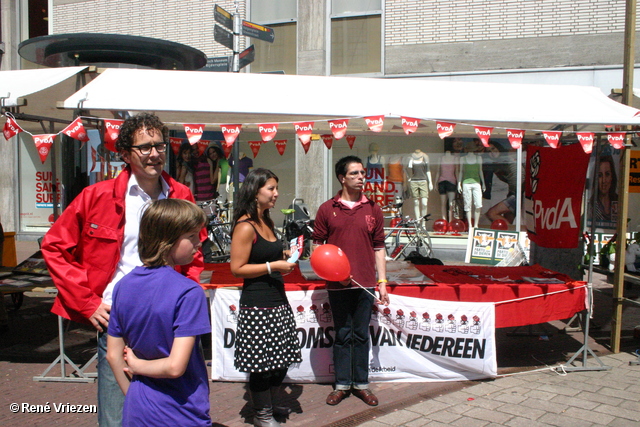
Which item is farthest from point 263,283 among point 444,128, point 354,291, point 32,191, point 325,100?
point 32,191

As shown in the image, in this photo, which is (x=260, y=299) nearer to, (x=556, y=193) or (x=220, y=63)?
(x=556, y=193)

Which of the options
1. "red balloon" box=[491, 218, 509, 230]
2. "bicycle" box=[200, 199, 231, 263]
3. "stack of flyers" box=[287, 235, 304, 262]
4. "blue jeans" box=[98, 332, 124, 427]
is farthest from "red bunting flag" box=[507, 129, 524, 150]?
"red balloon" box=[491, 218, 509, 230]

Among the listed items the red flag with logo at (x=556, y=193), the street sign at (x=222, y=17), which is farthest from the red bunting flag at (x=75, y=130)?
the street sign at (x=222, y=17)

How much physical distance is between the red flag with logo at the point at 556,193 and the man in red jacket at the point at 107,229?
438cm

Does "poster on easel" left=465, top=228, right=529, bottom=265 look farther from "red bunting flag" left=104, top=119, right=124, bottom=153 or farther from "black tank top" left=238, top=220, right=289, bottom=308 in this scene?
"red bunting flag" left=104, top=119, right=124, bottom=153

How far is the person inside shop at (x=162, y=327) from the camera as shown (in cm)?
205

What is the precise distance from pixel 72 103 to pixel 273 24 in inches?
374

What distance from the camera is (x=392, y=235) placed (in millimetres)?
10953

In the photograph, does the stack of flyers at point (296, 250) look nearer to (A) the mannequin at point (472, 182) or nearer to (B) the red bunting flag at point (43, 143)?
(B) the red bunting flag at point (43, 143)

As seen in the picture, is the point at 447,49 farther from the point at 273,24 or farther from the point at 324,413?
the point at 324,413

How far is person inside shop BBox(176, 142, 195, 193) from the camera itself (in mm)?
13898

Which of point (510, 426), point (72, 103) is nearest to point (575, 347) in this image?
point (510, 426)

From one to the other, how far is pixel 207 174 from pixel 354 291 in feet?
32.3

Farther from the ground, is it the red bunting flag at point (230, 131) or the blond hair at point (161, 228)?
the red bunting flag at point (230, 131)
